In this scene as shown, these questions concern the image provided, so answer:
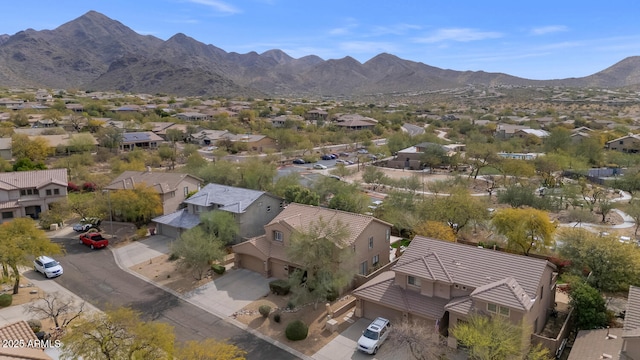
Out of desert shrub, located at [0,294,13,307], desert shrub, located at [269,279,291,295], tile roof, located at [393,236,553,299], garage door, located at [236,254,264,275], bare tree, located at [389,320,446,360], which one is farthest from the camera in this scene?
garage door, located at [236,254,264,275]

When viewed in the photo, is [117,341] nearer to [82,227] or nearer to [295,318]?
[295,318]

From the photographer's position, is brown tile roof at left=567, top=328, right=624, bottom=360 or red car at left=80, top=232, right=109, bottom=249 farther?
red car at left=80, top=232, right=109, bottom=249

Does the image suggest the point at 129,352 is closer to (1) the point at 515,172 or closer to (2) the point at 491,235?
(2) the point at 491,235

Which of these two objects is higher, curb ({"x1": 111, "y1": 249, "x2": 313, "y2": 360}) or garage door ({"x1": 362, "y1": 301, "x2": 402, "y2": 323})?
garage door ({"x1": 362, "y1": 301, "x2": 402, "y2": 323})

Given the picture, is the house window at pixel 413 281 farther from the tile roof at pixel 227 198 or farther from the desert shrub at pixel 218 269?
the tile roof at pixel 227 198

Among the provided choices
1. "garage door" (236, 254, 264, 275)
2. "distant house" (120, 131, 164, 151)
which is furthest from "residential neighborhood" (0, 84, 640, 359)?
"distant house" (120, 131, 164, 151)

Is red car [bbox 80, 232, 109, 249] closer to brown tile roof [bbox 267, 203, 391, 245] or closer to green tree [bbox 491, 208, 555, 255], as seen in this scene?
brown tile roof [bbox 267, 203, 391, 245]
